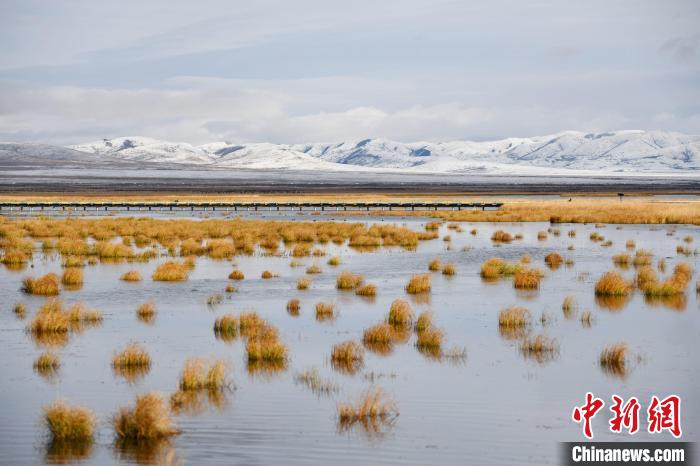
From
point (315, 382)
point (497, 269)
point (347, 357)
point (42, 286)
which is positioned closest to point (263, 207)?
point (497, 269)

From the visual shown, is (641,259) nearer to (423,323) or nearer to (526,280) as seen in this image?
(526,280)

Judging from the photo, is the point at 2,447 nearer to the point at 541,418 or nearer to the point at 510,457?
the point at 510,457

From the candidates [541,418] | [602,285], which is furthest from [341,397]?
[602,285]

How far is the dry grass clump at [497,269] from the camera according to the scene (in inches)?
1325

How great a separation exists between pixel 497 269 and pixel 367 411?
20737mm

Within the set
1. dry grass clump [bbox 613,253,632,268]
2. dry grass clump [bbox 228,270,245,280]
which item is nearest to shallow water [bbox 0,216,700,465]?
dry grass clump [bbox 228,270,245,280]

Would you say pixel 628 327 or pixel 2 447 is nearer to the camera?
pixel 2 447

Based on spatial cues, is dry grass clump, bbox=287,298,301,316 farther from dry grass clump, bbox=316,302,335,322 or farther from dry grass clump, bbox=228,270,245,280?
dry grass clump, bbox=228,270,245,280

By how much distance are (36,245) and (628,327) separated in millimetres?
32947

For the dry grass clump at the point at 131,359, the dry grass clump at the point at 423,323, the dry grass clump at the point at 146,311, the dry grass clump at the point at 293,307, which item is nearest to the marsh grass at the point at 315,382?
the dry grass clump at the point at 131,359

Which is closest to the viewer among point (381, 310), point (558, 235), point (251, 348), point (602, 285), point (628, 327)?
point (251, 348)

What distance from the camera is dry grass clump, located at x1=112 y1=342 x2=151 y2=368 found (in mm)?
18031

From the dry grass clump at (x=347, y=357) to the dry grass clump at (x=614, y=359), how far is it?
4568 mm

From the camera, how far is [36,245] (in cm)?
4744
